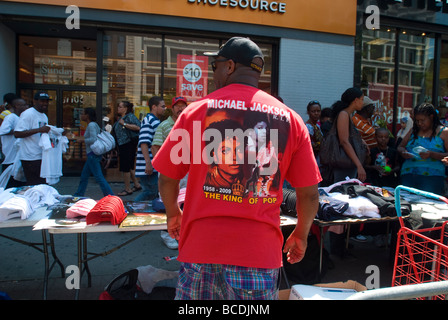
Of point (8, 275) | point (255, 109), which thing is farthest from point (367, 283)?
→ point (8, 275)

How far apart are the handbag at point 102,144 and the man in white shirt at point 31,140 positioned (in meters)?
1.00

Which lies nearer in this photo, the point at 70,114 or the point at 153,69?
the point at 153,69

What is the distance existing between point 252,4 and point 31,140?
18.1ft

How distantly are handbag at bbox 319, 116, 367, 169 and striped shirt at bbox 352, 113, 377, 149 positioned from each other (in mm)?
744

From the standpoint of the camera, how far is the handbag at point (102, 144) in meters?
6.23

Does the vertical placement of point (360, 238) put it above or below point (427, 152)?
below

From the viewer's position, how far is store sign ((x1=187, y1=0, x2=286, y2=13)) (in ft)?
25.5

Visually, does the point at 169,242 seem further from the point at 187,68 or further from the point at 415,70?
the point at 415,70

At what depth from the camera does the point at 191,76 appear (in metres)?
8.53

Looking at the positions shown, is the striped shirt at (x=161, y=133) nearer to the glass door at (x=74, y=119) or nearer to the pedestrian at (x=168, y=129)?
the pedestrian at (x=168, y=129)

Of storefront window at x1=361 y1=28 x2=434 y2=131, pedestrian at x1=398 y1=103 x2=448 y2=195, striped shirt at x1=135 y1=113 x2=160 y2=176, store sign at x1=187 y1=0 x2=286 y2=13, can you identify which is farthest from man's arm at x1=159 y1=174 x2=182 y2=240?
storefront window at x1=361 y1=28 x2=434 y2=131

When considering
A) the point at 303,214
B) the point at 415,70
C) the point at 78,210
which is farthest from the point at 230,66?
the point at 415,70

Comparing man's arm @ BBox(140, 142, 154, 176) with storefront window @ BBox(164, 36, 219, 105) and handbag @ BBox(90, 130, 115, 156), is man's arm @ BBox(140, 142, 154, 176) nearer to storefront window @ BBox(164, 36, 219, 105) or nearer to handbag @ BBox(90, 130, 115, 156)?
handbag @ BBox(90, 130, 115, 156)
